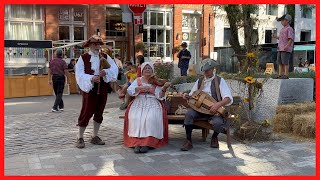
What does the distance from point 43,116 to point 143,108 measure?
485 cm

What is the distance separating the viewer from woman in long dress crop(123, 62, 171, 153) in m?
6.09

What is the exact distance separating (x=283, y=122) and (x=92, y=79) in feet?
11.8

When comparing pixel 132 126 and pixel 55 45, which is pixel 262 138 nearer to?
pixel 132 126

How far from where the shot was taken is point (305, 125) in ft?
22.5

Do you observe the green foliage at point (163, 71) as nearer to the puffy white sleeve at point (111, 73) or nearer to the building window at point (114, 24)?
the puffy white sleeve at point (111, 73)

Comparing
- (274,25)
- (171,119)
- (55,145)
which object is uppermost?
(274,25)

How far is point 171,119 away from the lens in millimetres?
6508

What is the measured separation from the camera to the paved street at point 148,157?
16.6 feet

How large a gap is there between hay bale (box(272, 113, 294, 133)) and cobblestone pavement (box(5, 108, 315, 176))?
0.63 m

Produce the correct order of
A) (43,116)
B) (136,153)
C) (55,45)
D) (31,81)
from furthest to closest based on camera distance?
(55,45), (31,81), (43,116), (136,153)

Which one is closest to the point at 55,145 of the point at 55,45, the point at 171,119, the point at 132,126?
the point at 132,126

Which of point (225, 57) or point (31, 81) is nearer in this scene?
point (31, 81)

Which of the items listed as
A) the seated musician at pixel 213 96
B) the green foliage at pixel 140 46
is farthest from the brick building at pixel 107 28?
the seated musician at pixel 213 96

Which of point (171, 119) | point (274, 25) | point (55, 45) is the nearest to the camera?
point (171, 119)
